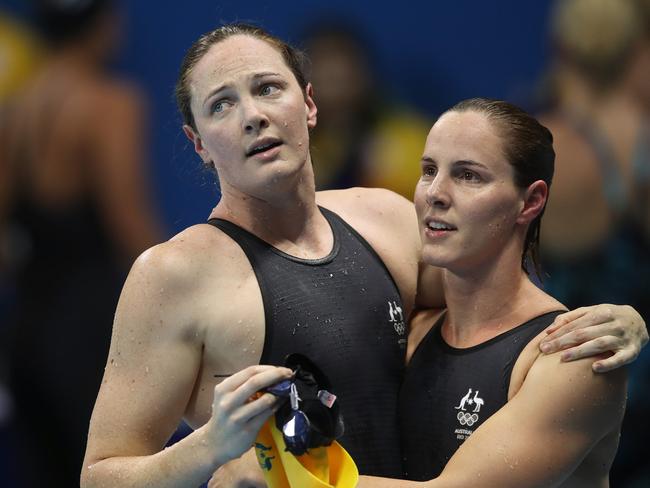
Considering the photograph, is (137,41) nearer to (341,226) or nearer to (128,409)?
(341,226)

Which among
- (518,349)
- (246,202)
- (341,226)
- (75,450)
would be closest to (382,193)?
(341,226)

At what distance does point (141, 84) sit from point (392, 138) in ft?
4.33

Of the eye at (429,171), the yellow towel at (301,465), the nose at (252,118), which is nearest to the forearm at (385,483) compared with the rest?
the yellow towel at (301,465)

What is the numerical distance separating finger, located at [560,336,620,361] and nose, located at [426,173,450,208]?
51cm

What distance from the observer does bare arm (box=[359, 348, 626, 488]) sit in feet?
9.20

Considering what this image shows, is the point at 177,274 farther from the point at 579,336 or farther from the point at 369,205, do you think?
the point at 579,336

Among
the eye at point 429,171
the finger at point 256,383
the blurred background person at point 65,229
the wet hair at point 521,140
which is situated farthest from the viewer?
the blurred background person at point 65,229

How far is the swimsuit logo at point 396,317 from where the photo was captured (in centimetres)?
322

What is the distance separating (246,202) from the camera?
3.18m

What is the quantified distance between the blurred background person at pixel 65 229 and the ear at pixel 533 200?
132 inches

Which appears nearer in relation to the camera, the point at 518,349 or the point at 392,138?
the point at 518,349

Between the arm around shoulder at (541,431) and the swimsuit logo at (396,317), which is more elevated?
the swimsuit logo at (396,317)

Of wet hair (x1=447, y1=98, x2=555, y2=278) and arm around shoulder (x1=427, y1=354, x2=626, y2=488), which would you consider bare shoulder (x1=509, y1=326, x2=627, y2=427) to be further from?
wet hair (x1=447, y1=98, x2=555, y2=278)

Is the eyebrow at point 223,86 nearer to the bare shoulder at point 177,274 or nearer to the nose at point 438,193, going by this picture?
the bare shoulder at point 177,274
